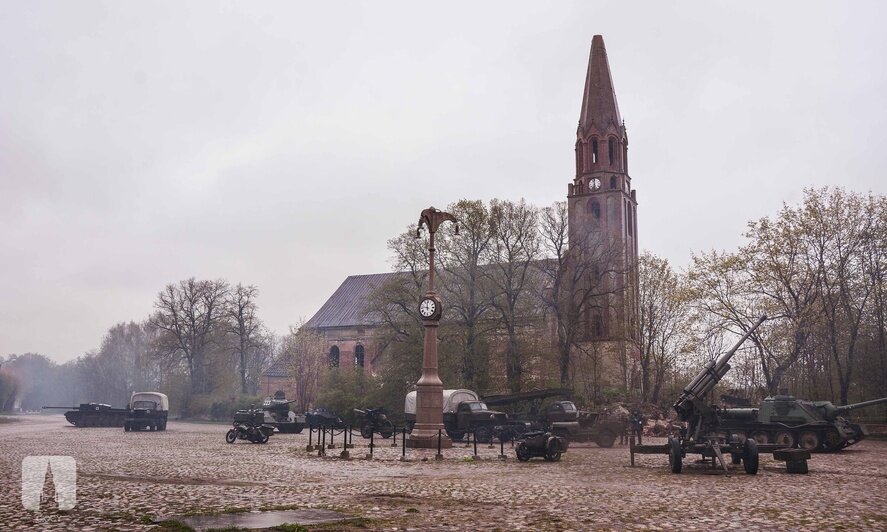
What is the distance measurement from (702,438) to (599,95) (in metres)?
52.2

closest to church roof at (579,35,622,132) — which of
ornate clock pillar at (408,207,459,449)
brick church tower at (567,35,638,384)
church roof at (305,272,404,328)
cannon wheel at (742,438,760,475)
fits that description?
brick church tower at (567,35,638,384)

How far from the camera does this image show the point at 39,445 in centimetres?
2869

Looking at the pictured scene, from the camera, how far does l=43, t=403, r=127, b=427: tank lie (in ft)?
171

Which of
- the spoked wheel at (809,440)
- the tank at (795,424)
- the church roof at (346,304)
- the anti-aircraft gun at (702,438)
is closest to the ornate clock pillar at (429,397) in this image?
the anti-aircraft gun at (702,438)

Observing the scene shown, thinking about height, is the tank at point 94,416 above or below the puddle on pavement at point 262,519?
below

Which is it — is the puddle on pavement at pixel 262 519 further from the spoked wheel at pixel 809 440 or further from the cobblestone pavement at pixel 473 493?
the spoked wheel at pixel 809 440

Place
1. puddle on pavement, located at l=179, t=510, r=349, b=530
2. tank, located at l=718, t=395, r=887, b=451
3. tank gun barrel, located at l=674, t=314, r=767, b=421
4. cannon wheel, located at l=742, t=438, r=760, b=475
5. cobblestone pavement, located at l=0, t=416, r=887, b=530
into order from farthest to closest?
1. tank, located at l=718, t=395, r=887, b=451
2. tank gun barrel, located at l=674, t=314, r=767, b=421
3. cannon wheel, located at l=742, t=438, r=760, b=475
4. cobblestone pavement, located at l=0, t=416, r=887, b=530
5. puddle on pavement, located at l=179, t=510, r=349, b=530

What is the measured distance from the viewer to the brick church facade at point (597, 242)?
4831 centimetres

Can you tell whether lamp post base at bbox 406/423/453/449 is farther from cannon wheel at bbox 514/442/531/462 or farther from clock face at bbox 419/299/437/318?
cannon wheel at bbox 514/442/531/462

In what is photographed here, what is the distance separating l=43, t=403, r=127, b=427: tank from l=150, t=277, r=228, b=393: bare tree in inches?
491

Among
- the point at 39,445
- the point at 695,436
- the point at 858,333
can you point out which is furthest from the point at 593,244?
the point at 39,445

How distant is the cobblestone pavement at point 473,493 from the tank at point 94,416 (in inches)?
1271

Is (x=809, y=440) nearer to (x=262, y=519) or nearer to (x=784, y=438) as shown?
(x=784, y=438)

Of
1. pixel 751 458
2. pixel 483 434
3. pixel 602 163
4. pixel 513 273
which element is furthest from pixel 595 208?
pixel 751 458
